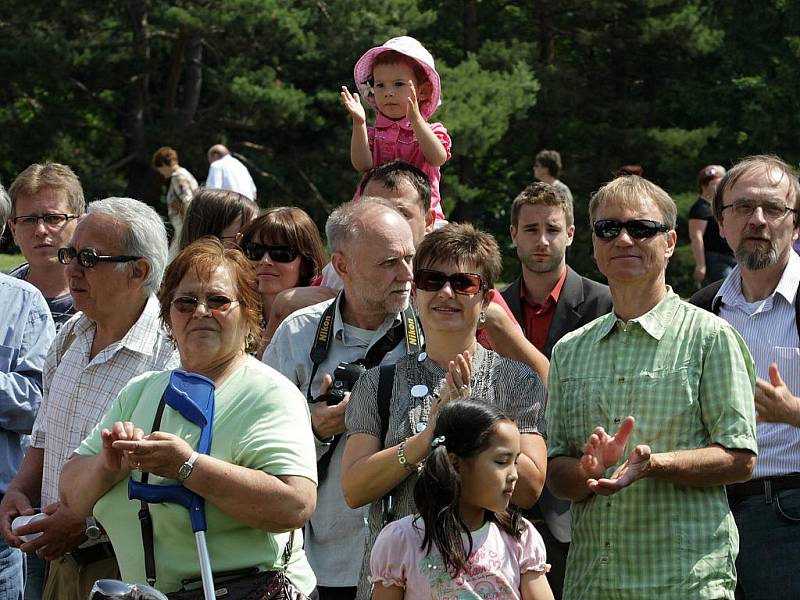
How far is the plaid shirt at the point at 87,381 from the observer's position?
15.7 ft

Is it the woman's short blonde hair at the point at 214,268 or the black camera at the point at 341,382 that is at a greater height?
the woman's short blonde hair at the point at 214,268

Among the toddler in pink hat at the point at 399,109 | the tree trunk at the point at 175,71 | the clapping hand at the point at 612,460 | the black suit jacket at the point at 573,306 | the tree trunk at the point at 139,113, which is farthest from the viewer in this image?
the tree trunk at the point at 175,71

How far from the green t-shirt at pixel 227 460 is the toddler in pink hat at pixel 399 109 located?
3.00m

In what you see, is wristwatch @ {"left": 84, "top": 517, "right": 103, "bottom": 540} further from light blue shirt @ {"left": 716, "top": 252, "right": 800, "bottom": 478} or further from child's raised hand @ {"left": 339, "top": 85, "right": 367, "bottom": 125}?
child's raised hand @ {"left": 339, "top": 85, "right": 367, "bottom": 125}

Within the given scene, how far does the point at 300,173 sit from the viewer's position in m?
28.0

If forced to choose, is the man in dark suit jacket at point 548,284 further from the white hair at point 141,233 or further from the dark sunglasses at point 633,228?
the white hair at point 141,233

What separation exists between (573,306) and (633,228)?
181cm

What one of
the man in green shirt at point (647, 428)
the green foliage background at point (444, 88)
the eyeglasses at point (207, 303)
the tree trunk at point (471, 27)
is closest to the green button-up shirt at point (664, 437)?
the man in green shirt at point (647, 428)

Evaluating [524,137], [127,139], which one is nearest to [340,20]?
[127,139]

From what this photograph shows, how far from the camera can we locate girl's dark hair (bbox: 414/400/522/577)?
4.04 metres

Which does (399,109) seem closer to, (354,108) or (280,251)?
(354,108)

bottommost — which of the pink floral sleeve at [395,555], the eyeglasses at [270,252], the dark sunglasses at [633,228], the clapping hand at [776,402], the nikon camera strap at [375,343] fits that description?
A: the pink floral sleeve at [395,555]

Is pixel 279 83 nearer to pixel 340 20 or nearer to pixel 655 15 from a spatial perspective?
pixel 340 20

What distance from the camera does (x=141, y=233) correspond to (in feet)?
16.2
